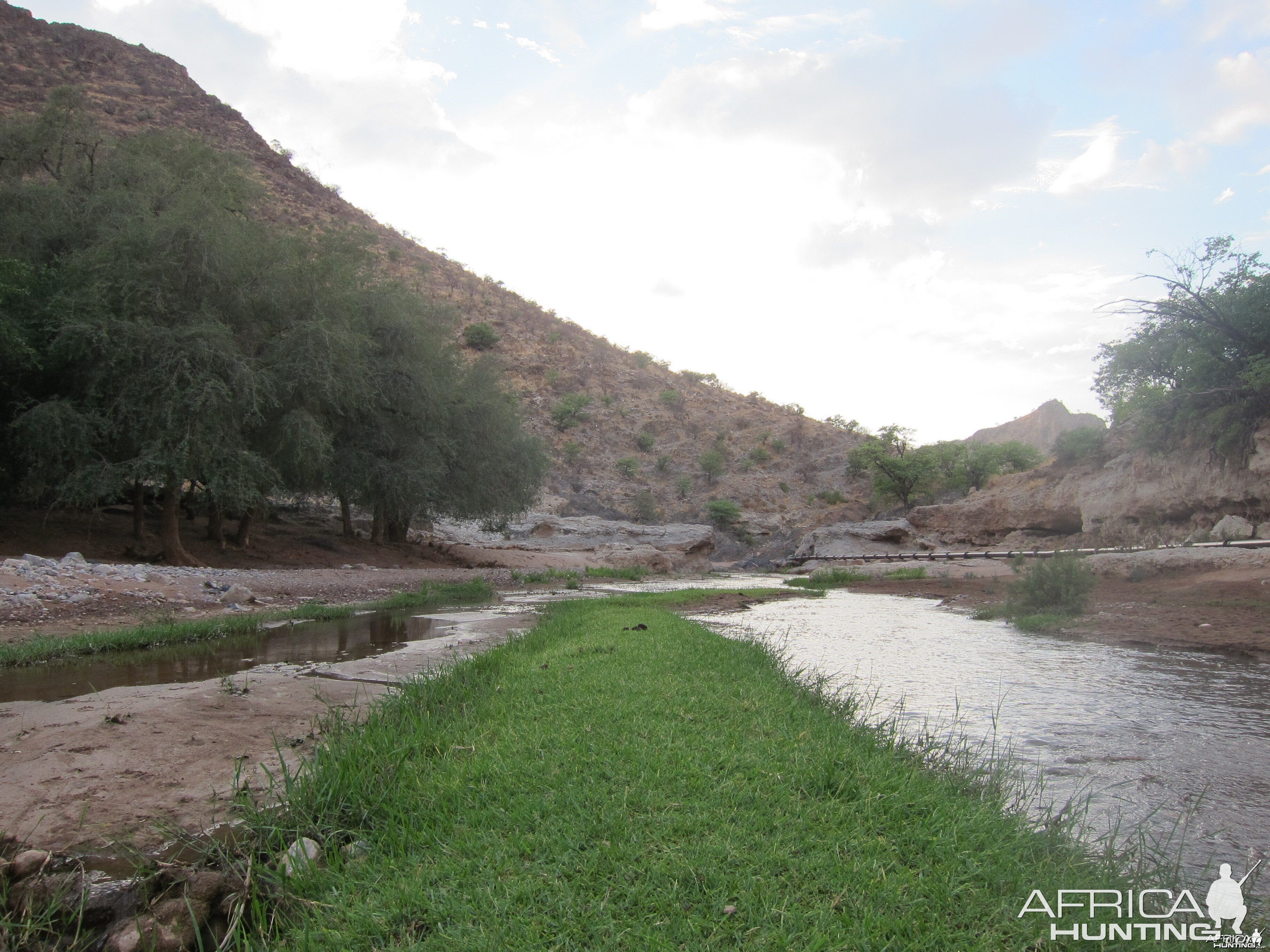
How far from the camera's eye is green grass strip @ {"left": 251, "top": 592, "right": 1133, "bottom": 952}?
2469mm

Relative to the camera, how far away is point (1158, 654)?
32.5ft

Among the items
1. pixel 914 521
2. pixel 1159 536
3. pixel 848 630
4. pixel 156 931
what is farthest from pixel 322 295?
pixel 914 521

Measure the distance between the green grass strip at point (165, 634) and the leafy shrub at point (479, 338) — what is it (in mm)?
44093

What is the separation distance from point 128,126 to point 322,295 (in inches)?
1477

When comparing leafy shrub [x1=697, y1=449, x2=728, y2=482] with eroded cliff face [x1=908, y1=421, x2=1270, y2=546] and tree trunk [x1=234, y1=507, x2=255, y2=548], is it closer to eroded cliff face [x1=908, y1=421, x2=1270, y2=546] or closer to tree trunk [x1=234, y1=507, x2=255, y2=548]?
eroded cliff face [x1=908, y1=421, x2=1270, y2=546]

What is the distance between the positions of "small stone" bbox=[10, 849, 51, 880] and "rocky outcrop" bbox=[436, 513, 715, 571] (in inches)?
1095

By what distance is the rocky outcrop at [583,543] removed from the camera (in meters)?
33.2

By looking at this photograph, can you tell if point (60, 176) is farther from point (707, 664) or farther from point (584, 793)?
point (584, 793)

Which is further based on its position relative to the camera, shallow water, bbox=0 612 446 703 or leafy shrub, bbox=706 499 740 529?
leafy shrub, bbox=706 499 740 529

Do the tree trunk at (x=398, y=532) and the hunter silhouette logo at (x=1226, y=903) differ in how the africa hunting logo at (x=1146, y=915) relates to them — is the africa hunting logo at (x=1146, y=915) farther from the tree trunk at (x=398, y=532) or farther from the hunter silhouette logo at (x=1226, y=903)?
the tree trunk at (x=398, y=532)

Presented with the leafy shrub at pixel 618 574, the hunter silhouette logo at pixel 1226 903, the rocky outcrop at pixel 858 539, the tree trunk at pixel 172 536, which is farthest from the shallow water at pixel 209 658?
the rocky outcrop at pixel 858 539

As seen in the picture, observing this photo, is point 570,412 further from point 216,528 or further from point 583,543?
point 216,528

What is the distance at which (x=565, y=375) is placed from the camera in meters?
64.7

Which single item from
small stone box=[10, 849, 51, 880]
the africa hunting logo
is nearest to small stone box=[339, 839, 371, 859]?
small stone box=[10, 849, 51, 880]
